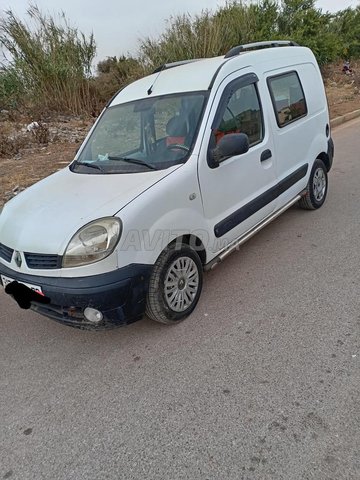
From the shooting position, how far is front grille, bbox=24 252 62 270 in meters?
2.29

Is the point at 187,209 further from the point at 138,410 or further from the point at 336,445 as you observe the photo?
the point at 336,445

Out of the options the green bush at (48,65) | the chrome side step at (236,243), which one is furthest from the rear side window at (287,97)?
the green bush at (48,65)

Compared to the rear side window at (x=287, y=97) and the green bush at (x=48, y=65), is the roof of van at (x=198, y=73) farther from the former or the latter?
the green bush at (x=48, y=65)

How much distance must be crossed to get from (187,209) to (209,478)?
1.68m

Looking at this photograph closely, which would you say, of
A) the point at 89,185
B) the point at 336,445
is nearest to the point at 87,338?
the point at 89,185

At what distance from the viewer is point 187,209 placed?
2648mm

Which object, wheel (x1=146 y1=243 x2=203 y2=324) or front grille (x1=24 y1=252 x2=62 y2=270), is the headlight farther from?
wheel (x1=146 y1=243 x2=203 y2=324)

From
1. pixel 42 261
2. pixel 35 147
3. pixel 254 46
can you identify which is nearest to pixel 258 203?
pixel 254 46

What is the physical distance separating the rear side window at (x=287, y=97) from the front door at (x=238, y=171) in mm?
280

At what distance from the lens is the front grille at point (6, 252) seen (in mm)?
2525

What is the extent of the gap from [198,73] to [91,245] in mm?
1867

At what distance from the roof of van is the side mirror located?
52 cm

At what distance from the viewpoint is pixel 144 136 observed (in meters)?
3.13

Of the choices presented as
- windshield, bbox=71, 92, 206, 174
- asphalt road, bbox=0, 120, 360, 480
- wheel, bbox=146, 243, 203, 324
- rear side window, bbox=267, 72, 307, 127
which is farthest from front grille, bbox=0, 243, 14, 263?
rear side window, bbox=267, 72, 307, 127
